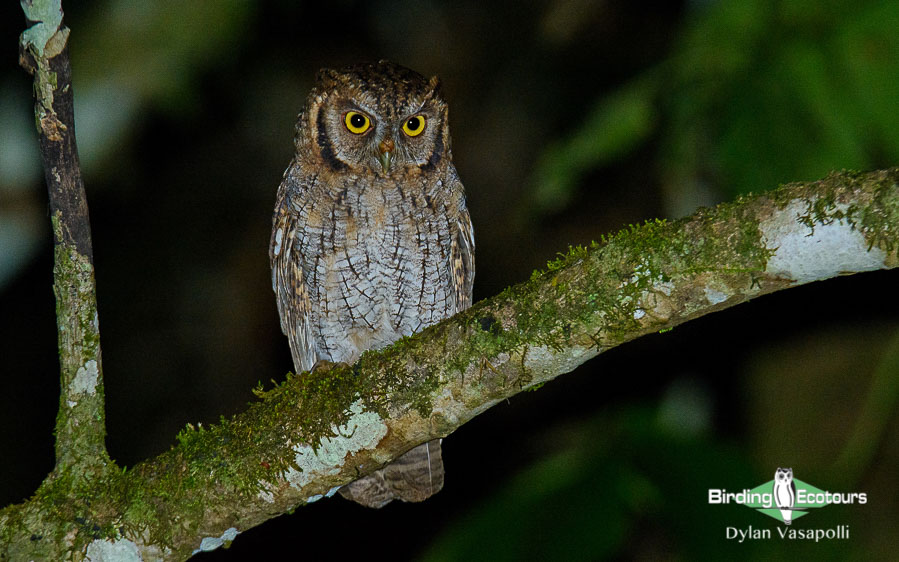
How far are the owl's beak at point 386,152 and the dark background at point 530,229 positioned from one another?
2.17ft

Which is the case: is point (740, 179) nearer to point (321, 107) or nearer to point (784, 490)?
point (784, 490)

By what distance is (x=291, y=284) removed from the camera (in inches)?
145

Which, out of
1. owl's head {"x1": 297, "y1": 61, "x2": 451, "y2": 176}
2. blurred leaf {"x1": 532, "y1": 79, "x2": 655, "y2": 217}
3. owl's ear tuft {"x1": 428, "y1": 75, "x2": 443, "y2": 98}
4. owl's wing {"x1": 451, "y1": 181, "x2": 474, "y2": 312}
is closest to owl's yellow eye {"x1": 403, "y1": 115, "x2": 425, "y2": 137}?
owl's head {"x1": 297, "y1": 61, "x2": 451, "y2": 176}

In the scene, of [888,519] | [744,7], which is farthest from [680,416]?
[744,7]

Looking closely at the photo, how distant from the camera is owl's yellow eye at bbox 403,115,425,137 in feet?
11.5

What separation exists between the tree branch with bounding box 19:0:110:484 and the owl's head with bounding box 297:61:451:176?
Result: 52.8 inches

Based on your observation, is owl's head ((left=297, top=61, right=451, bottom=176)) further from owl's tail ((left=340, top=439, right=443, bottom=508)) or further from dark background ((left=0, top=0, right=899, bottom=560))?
owl's tail ((left=340, top=439, right=443, bottom=508))

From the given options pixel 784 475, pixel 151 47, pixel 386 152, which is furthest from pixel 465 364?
pixel 784 475

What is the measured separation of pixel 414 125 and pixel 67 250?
5.31ft

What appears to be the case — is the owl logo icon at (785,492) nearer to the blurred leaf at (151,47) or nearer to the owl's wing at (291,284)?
the owl's wing at (291,284)

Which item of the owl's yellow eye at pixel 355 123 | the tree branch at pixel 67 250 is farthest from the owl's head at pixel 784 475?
the tree branch at pixel 67 250

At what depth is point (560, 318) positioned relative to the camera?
209 centimetres

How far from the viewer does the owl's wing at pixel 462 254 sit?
3639 mm

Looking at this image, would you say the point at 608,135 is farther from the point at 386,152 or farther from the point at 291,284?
the point at 291,284
